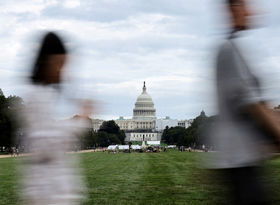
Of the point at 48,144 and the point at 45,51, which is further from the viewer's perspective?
the point at 45,51

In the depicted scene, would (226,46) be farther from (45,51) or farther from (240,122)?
(45,51)

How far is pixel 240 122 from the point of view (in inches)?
168

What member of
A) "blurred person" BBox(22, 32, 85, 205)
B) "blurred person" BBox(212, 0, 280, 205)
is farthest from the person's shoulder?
"blurred person" BBox(22, 32, 85, 205)

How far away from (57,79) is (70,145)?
55 centimetres

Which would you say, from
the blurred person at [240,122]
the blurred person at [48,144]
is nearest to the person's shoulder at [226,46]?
the blurred person at [240,122]

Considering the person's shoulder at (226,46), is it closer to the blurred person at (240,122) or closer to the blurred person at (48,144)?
the blurred person at (240,122)

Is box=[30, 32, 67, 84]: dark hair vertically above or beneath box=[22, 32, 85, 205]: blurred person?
above

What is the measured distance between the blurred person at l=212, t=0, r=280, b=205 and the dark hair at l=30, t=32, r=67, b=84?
144 centimetres

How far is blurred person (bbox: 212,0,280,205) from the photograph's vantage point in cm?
418

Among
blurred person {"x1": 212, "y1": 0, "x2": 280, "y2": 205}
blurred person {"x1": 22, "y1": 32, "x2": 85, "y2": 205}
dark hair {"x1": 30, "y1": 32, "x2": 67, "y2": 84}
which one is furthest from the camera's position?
dark hair {"x1": 30, "y1": 32, "x2": 67, "y2": 84}

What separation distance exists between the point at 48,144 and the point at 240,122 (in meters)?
1.50

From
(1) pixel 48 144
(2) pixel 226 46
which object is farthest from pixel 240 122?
(1) pixel 48 144

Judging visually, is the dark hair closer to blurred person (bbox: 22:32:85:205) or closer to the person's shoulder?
A: blurred person (bbox: 22:32:85:205)

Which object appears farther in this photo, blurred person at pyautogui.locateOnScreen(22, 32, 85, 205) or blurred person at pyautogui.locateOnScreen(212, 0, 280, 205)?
blurred person at pyautogui.locateOnScreen(22, 32, 85, 205)
